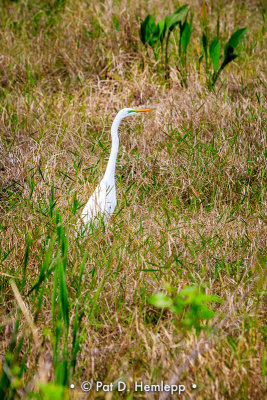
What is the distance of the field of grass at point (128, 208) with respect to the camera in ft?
4.75

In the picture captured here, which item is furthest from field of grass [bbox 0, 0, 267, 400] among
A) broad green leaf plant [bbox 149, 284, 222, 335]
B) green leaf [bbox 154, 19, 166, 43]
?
green leaf [bbox 154, 19, 166, 43]

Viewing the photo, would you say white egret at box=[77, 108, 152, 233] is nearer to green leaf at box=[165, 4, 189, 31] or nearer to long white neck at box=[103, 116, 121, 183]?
long white neck at box=[103, 116, 121, 183]

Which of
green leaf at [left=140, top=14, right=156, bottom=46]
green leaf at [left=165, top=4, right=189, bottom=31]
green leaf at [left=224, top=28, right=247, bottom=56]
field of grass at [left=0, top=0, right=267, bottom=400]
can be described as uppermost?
green leaf at [left=165, top=4, right=189, bottom=31]

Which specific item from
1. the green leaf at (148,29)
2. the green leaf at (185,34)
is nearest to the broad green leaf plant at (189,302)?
the green leaf at (185,34)

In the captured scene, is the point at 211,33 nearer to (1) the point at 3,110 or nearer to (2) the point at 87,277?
(1) the point at 3,110

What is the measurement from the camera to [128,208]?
2.52m

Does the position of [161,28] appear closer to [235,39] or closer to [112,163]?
[235,39]

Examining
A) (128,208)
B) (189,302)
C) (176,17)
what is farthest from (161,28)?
(189,302)

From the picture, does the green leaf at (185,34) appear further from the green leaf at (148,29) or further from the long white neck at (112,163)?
the long white neck at (112,163)

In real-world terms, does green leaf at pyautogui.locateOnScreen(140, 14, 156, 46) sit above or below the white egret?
above

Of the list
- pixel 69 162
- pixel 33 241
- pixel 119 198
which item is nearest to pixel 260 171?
pixel 119 198

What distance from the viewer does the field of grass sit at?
145 centimetres

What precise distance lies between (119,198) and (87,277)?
90cm

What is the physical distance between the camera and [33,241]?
2.13m
